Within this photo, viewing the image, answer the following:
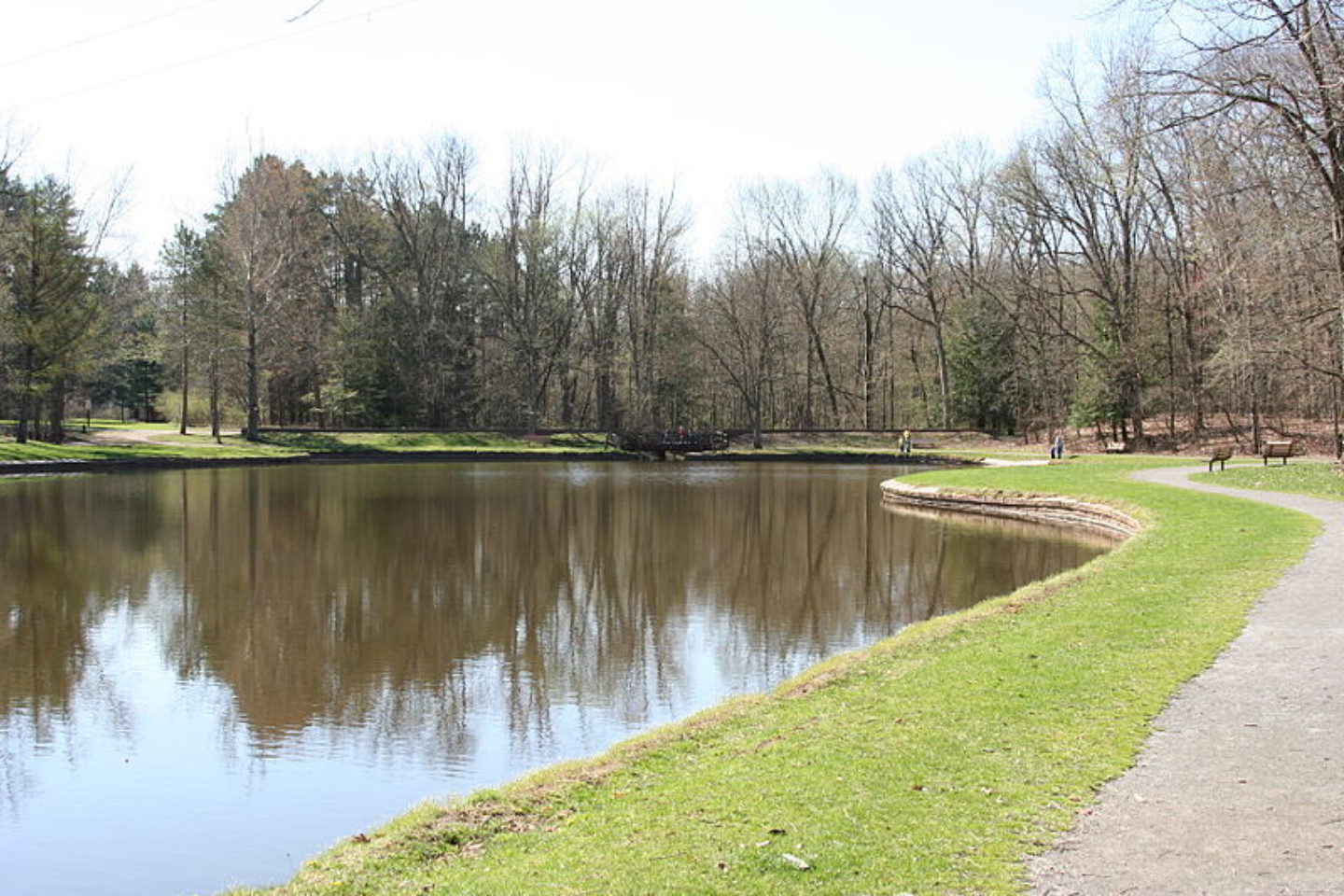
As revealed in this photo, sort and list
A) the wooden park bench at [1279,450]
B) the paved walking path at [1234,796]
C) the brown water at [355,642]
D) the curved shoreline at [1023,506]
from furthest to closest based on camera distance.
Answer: the wooden park bench at [1279,450] < the curved shoreline at [1023,506] < the brown water at [355,642] < the paved walking path at [1234,796]

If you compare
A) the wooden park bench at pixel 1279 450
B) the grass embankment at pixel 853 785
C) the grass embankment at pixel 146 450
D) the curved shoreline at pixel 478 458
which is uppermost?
the wooden park bench at pixel 1279 450

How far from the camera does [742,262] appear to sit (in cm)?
6500

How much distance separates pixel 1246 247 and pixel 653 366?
125 ft

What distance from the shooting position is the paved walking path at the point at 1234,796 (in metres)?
4.57

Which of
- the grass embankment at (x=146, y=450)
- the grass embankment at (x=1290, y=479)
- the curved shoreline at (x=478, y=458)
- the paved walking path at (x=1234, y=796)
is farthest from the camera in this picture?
the curved shoreline at (x=478, y=458)

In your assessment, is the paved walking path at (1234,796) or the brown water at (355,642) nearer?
the paved walking path at (1234,796)

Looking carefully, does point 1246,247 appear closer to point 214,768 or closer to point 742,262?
point 214,768

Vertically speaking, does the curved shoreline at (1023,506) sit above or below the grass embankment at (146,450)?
below

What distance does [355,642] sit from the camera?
12.1 meters

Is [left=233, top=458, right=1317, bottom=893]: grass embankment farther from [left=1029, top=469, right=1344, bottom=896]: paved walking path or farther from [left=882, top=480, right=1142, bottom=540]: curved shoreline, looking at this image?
[left=882, top=480, right=1142, bottom=540]: curved shoreline

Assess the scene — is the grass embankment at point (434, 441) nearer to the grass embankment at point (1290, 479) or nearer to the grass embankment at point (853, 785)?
the grass embankment at point (1290, 479)

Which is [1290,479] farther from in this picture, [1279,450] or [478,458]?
[478,458]

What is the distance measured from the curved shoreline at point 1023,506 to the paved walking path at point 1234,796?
1281 cm

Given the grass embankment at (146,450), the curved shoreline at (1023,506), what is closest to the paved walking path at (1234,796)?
the curved shoreline at (1023,506)
